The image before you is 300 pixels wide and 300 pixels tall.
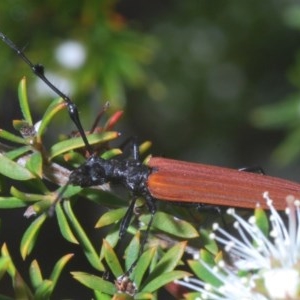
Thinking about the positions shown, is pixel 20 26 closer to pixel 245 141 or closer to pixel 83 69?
pixel 83 69

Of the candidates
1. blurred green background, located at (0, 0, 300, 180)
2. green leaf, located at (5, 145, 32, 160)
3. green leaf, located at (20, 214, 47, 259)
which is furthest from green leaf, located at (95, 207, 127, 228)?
blurred green background, located at (0, 0, 300, 180)

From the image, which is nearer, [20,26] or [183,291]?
[183,291]

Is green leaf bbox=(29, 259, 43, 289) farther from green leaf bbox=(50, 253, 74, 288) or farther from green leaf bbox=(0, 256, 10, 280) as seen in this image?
green leaf bbox=(0, 256, 10, 280)

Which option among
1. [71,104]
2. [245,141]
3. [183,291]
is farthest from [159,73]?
[183,291]

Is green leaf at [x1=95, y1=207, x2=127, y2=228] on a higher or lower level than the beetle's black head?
lower

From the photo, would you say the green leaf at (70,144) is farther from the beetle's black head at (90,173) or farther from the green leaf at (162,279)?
the green leaf at (162,279)

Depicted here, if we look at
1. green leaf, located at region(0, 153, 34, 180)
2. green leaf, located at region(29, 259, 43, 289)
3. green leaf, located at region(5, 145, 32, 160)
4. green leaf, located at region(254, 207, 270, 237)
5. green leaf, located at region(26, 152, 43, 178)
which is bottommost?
green leaf, located at region(29, 259, 43, 289)

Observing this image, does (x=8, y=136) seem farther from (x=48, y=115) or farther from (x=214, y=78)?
(x=214, y=78)
